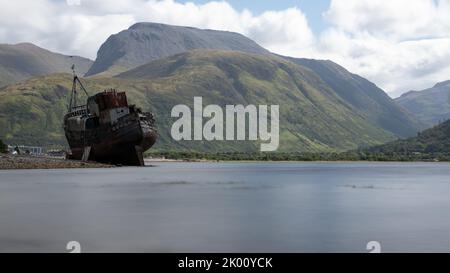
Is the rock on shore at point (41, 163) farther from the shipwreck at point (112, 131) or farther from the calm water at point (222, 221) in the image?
the calm water at point (222, 221)

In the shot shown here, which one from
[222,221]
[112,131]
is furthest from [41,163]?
[222,221]

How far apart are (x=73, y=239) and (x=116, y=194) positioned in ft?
128

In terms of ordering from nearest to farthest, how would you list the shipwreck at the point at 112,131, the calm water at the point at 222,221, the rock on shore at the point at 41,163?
the calm water at the point at 222,221, the shipwreck at the point at 112,131, the rock on shore at the point at 41,163

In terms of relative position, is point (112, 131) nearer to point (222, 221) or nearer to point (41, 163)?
point (41, 163)

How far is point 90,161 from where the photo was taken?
174500 millimetres

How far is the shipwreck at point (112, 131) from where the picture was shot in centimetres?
15988

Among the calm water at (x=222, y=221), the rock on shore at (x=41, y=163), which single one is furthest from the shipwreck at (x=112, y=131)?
the calm water at (x=222, y=221)

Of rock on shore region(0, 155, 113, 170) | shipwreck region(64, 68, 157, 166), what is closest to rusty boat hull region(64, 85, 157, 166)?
shipwreck region(64, 68, 157, 166)

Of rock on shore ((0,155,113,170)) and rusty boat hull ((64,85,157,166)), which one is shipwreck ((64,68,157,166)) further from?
rock on shore ((0,155,113,170))

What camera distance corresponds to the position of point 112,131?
161 meters

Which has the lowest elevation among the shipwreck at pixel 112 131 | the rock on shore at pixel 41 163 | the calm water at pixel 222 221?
the calm water at pixel 222 221
